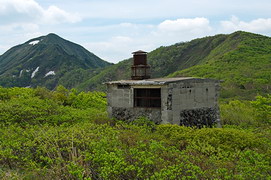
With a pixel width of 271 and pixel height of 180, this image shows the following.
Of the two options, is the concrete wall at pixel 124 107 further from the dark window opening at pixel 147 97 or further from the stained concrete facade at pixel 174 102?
the dark window opening at pixel 147 97

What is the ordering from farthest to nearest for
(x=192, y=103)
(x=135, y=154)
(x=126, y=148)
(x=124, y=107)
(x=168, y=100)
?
(x=124, y=107), (x=192, y=103), (x=168, y=100), (x=126, y=148), (x=135, y=154)

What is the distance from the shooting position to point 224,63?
46.3 metres

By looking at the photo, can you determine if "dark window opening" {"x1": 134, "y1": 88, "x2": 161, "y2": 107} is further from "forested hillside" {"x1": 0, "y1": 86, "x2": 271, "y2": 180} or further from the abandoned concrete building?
"forested hillside" {"x1": 0, "y1": 86, "x2": 271, "y2": 180}

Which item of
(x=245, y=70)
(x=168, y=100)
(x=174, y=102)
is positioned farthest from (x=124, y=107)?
(x=245, y=70)

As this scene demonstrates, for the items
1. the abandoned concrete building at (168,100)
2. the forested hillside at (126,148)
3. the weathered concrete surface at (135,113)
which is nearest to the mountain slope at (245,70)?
the forested hillside at (126,148)

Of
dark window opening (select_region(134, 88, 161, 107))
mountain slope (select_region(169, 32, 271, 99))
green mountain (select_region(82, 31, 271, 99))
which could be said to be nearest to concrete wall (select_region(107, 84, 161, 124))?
dark window opening (select_region(134, 88, 161, 107))

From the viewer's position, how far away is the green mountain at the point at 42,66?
84.2 metres

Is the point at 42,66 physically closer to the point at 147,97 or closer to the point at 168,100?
the point at 147,97

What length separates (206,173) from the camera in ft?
22.6

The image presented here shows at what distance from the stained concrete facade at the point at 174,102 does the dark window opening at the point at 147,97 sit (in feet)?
0.47

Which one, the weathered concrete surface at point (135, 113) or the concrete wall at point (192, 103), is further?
the weathered concrete surface at point (135, 113)

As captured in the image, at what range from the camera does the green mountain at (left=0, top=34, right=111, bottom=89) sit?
84.2 m

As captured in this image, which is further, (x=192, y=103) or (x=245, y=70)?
(x=245, y=70)

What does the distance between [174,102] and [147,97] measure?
1541mm
